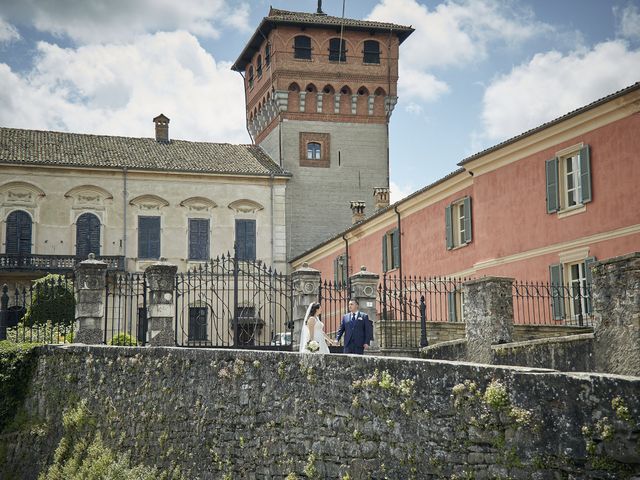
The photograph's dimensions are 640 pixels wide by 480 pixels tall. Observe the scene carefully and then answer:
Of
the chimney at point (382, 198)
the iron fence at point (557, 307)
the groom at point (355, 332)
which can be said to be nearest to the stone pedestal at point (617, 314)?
the groom at point (355, 332)

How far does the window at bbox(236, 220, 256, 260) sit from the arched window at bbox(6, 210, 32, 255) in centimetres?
928

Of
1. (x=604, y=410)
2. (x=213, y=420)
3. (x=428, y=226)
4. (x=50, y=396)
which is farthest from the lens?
(x=428, y=226)

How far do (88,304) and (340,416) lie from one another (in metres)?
8.74

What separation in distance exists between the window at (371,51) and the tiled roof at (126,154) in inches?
280

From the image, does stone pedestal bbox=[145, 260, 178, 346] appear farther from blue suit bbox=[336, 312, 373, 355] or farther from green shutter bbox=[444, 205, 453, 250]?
green shutter bbox=[444, 205, 453, 250]

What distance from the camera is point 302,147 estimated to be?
146 ft

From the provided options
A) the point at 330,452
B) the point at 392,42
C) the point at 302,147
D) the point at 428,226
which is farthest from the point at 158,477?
the point at 392,42

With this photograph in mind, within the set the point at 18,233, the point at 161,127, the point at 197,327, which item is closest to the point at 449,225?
the point at 197,327

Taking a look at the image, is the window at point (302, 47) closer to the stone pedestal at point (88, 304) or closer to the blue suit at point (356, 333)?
the stone pedestal at point (88, 304)

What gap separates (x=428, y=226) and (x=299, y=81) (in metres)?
17.7

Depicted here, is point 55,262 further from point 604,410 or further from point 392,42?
point 604,410

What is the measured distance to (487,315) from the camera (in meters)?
14.0

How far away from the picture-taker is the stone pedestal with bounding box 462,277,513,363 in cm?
1396

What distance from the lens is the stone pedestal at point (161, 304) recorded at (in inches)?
613
